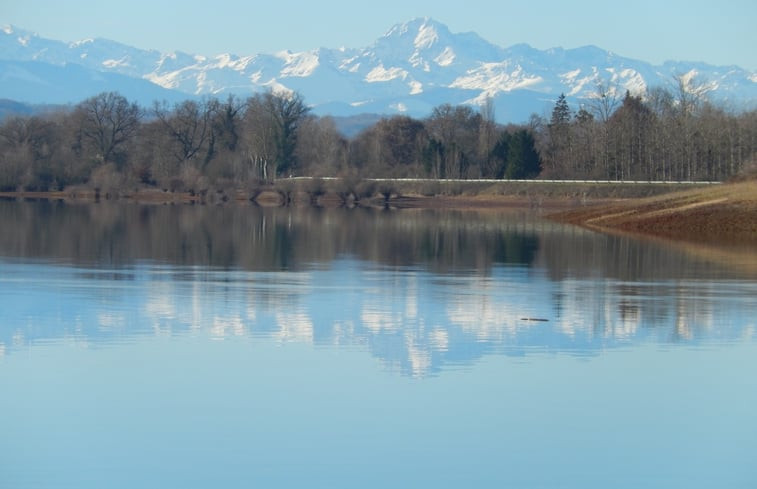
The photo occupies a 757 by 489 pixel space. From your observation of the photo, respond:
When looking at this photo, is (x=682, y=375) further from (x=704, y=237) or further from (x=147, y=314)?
(x=704, y=237)

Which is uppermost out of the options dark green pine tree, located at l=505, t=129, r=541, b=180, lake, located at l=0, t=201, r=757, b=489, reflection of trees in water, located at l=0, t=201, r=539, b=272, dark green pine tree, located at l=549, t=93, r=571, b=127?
dark green pine tree, located at l=549, t=93, r=571, b=127

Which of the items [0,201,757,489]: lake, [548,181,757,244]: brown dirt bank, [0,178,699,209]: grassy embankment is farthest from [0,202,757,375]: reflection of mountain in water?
[0,178,699,209]: grassy embankment

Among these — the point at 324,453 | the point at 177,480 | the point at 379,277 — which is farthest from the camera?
the point at 379,277

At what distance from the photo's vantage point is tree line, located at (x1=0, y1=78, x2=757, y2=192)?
3925 inches

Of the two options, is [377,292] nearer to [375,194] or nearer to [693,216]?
[693,216]

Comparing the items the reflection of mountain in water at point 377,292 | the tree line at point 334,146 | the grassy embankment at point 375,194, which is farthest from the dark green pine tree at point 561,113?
the reflection of mountain in water at point 377,292

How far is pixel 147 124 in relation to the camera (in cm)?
11819

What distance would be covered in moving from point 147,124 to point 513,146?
35.8 m

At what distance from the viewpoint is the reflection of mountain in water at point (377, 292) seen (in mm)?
21969

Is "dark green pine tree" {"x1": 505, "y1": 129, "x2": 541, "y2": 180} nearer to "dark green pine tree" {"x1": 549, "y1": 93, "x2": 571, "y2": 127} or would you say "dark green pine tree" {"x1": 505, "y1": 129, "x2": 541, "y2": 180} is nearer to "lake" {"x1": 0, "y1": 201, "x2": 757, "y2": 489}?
"dark green pine tree" {"x1": 549, "y1": 93, "x2": 571, "y2": 127}

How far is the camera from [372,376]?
18234mm

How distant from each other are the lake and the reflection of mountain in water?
117 millimetres

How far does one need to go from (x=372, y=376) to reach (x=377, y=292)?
423 inches

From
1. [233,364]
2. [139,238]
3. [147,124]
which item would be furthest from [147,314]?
[147,124]
